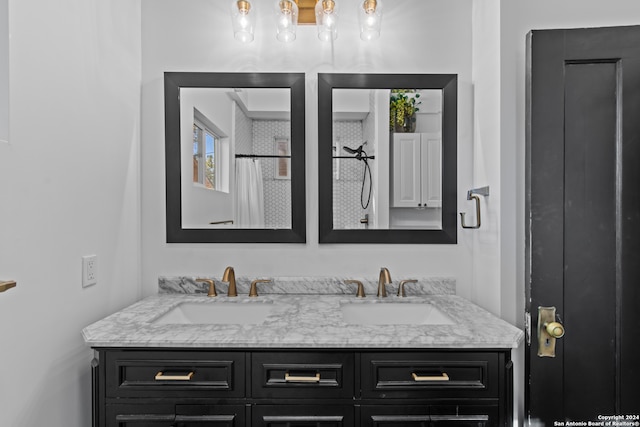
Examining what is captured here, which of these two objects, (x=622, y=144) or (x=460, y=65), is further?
(x=460, y=65)

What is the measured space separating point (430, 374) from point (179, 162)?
142cm

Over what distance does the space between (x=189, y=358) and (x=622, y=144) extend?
1.57 meters

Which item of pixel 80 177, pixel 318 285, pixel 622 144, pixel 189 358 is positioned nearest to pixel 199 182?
pixel 80 177

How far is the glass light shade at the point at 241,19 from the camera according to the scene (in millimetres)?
1701

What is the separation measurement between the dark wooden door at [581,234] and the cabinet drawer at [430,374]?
0.20 metres

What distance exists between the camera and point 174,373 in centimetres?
118

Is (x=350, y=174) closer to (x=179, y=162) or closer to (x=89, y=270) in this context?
(x=179, y=162)

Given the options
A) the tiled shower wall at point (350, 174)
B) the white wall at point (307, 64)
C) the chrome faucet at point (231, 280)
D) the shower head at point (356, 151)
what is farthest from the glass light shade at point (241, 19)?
the chrome faucet at point (231, 280)

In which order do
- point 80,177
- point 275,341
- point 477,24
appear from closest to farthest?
point 275,341
point 80,177
point 477,24

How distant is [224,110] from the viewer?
5.78ft

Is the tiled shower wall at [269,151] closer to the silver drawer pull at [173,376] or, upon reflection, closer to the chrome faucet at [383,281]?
the chrome faucet at [383,281]

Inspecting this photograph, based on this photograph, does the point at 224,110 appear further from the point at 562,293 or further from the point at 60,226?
the point at 562,293

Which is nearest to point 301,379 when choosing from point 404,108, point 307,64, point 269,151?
point 269,151

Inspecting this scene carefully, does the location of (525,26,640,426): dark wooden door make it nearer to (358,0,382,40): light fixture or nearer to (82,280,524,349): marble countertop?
(82,280,524,349): marble countertop
